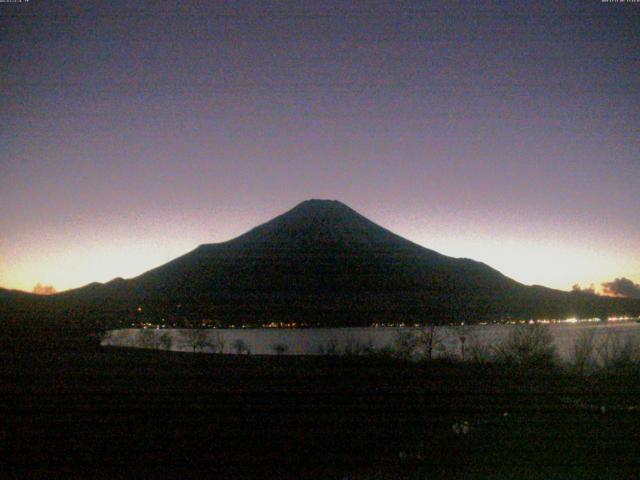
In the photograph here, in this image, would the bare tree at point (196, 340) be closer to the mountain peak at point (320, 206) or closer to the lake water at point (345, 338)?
the lake water at point (345, 338)

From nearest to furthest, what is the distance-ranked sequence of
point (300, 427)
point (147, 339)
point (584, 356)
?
point (300, 427)
point (584, 356)
point (147, 339)

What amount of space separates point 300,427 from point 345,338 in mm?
38380

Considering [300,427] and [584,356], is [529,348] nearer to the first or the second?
[584,356]

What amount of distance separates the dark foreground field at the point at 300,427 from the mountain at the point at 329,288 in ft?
160

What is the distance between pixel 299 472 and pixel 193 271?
80.9 meters

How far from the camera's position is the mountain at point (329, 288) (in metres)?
67.1

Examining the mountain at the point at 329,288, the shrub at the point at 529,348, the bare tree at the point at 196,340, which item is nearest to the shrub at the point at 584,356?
the shrub at the point at 529,348

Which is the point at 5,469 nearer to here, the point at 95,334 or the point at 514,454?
the point at 514,454

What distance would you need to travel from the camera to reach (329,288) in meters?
79.8

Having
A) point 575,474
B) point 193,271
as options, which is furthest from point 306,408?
point 193,271

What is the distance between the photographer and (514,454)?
4.97 metres

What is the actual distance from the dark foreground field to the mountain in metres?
48.7

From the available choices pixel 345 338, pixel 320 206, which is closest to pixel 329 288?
pixel 345 338

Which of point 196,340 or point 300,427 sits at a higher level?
point 300,427
